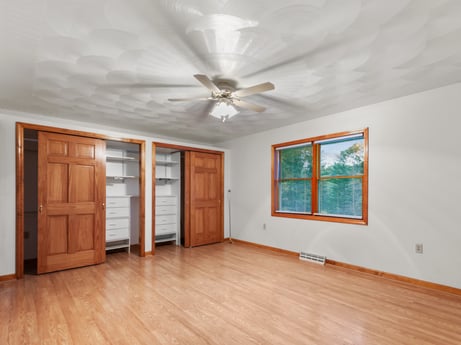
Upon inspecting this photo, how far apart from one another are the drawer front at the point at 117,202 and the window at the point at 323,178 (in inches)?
119

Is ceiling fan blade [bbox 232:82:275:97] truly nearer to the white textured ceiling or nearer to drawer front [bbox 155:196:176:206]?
the white textured ceiling

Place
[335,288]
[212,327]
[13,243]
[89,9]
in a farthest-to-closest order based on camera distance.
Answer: [13,243] → [335,288] → [212,327] → [89,9]

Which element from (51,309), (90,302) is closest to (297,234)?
(90,302)

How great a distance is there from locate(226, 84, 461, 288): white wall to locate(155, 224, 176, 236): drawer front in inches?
110

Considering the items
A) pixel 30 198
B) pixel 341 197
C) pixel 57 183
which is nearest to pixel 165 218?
pixel 57 183

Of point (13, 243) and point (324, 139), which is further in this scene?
point (324, 139)

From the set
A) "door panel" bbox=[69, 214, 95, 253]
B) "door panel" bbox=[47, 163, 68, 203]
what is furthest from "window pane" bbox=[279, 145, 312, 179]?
"door panel" bbox=[47, 163, 68, 203]

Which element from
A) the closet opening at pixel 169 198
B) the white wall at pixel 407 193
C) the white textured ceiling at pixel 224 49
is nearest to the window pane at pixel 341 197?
the white wall at pixel 407 193

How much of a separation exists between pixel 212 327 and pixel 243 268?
1764 mm

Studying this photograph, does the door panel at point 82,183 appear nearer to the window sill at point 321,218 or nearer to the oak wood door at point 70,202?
the oak wood door at point 70,202

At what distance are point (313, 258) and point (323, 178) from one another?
1.41 meters

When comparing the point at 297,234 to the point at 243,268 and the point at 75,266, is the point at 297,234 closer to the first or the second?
the point at 243,268

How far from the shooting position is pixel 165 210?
5609 millimetres

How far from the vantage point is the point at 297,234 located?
187 inches
